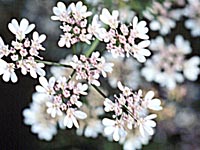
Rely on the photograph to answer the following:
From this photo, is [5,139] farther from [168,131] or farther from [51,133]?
[168,131]

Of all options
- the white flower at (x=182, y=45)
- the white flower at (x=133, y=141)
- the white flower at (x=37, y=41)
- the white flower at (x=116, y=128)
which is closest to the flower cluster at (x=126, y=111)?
the white flower at (x=116, y=128)

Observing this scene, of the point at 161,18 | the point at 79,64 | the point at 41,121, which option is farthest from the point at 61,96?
the point at 161,18

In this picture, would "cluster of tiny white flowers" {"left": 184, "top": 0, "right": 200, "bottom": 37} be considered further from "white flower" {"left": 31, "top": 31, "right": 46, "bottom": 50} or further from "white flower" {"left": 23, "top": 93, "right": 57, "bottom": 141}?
"white flower" {"left": 31, "top": 31, "right": 46, "bottom": 50}

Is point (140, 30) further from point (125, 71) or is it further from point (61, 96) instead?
point (125, 71)

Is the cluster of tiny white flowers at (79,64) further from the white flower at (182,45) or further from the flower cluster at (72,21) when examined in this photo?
the white flower at (182,45)

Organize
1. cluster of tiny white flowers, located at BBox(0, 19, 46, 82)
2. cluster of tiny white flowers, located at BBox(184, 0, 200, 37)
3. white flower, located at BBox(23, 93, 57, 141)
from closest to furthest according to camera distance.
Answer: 1. cluster of tiny white flowers, located at BBox(0, 19, 46, 82)
2. white flower, located at BBox(23, 93, 57, 141)
3. cluster of tiny white flowers, located at BBox(184, 0, 200, 37)

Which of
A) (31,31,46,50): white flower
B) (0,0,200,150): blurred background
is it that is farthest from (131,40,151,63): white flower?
(0,0,200,150): blurred background
